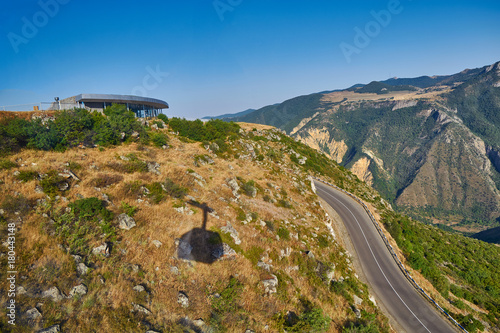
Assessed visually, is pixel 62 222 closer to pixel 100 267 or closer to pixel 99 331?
pixel 100 267

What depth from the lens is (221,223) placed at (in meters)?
22.2

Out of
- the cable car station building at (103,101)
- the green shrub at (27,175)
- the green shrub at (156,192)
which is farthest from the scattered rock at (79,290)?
the cable car station building at (103,101)

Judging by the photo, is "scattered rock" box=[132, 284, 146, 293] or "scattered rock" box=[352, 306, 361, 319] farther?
"scattered rock" box=[352, 306, 361, 319]

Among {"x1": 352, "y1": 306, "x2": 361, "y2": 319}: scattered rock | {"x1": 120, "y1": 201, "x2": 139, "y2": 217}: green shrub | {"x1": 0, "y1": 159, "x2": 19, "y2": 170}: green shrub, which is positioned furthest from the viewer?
{"x1": 352, "y1": 306, "x2": 361, "y2": 319}: scattered rock

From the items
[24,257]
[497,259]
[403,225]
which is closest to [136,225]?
[24,257]

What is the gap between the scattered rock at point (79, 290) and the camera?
11.2 m

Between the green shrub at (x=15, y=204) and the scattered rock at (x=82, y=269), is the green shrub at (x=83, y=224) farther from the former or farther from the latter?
the green shrub at (x=15, y=204)

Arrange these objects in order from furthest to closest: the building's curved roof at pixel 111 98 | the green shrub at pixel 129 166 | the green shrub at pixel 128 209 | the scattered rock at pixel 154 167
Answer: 1. the building's curved roof at pixel 111 98
2. the scattered rock at pixel 154 167
3. the green shrub at pixel 129 166
4. the green shrub at pixel 128 209

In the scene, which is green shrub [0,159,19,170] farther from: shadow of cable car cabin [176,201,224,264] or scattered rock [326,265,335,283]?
scattered rock [326,265,335,283]

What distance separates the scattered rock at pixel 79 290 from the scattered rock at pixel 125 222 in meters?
5.99

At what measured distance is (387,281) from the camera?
30.5m

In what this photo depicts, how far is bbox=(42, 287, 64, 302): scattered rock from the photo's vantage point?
1056 cm

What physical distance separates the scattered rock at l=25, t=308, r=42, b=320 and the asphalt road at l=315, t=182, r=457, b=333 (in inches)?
1337

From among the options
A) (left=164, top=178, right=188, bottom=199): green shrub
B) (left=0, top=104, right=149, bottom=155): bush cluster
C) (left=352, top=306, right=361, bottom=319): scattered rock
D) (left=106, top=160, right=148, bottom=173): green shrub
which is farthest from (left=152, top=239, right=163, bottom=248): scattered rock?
(left=0, top=104, right=149, bottom=155): bush cluster
